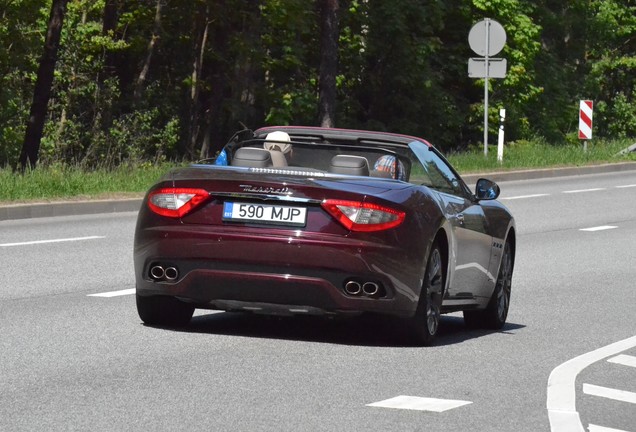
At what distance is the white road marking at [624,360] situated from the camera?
942cm

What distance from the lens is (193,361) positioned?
8742 mm

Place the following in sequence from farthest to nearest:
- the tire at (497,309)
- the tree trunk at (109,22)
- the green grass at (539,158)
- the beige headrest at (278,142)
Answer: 1. the tree trunk at (109,22)
2. the green grass at (539,158)
3. the tire at (497,309)
4. the beige headrest at (278,142)

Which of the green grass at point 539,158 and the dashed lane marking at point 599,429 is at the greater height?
the dashed lane marking at point 599,429

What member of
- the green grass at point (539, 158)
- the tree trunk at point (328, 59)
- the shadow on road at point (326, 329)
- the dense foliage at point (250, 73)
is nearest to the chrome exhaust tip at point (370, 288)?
the shadow on road at point (326, 329)

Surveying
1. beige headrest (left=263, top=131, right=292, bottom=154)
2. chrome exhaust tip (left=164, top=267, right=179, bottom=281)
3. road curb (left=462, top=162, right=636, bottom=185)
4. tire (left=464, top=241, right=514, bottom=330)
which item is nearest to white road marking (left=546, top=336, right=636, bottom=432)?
tire (left=464, top=241, right=514, bottom=330)

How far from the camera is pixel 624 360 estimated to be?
31.4 feet

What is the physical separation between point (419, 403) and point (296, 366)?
1246mm

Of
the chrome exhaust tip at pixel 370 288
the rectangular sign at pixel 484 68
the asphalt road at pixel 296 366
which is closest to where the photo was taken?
the asphalt road at pixel 296 366

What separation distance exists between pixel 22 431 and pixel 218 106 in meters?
43.5

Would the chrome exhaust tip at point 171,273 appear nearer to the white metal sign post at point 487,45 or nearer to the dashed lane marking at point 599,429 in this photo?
the dashed lane marking at point 599,429

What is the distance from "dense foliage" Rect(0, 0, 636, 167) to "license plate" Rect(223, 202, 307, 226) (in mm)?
30411

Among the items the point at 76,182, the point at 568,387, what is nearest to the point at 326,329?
the point at 568,387

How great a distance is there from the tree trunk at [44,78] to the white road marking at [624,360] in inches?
918

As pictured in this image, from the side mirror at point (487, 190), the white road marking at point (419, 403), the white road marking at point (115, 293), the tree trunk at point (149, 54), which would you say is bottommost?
the tree trunk at point (149, 54)
